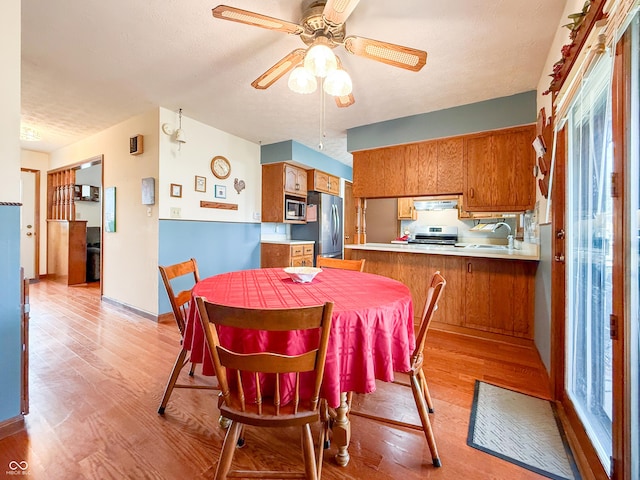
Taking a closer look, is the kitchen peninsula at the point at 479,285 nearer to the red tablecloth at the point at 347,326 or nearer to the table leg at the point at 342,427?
the red tablecloth at the point at 347,326

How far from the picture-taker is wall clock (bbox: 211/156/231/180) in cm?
371

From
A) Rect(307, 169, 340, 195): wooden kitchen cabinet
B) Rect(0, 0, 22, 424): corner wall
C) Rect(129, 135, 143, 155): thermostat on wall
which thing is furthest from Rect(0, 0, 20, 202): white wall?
Rect(307, 169, 340, 195): wooden kitchen cabinet

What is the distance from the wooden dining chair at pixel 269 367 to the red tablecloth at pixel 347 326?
10 centimetres

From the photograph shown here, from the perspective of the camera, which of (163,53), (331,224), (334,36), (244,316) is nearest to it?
(244,316)

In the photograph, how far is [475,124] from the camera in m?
2.94

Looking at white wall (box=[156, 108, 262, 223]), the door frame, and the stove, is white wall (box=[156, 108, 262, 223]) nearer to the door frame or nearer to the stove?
the stove

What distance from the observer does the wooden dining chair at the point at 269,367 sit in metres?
0.88

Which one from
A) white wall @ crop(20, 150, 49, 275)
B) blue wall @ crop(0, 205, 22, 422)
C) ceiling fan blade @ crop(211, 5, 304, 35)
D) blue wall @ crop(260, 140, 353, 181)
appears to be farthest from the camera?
white wall @ crop(20, 150, 49, 275)

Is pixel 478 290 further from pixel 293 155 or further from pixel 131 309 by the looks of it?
pixel 131 309

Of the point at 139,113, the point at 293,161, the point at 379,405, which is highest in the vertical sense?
the point at 139,113

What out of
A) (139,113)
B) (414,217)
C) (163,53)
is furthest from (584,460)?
(139,113)

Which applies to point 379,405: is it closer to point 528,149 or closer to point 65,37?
point 528,149

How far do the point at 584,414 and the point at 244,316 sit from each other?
1723 mm

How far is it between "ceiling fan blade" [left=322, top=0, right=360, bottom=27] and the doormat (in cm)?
214
